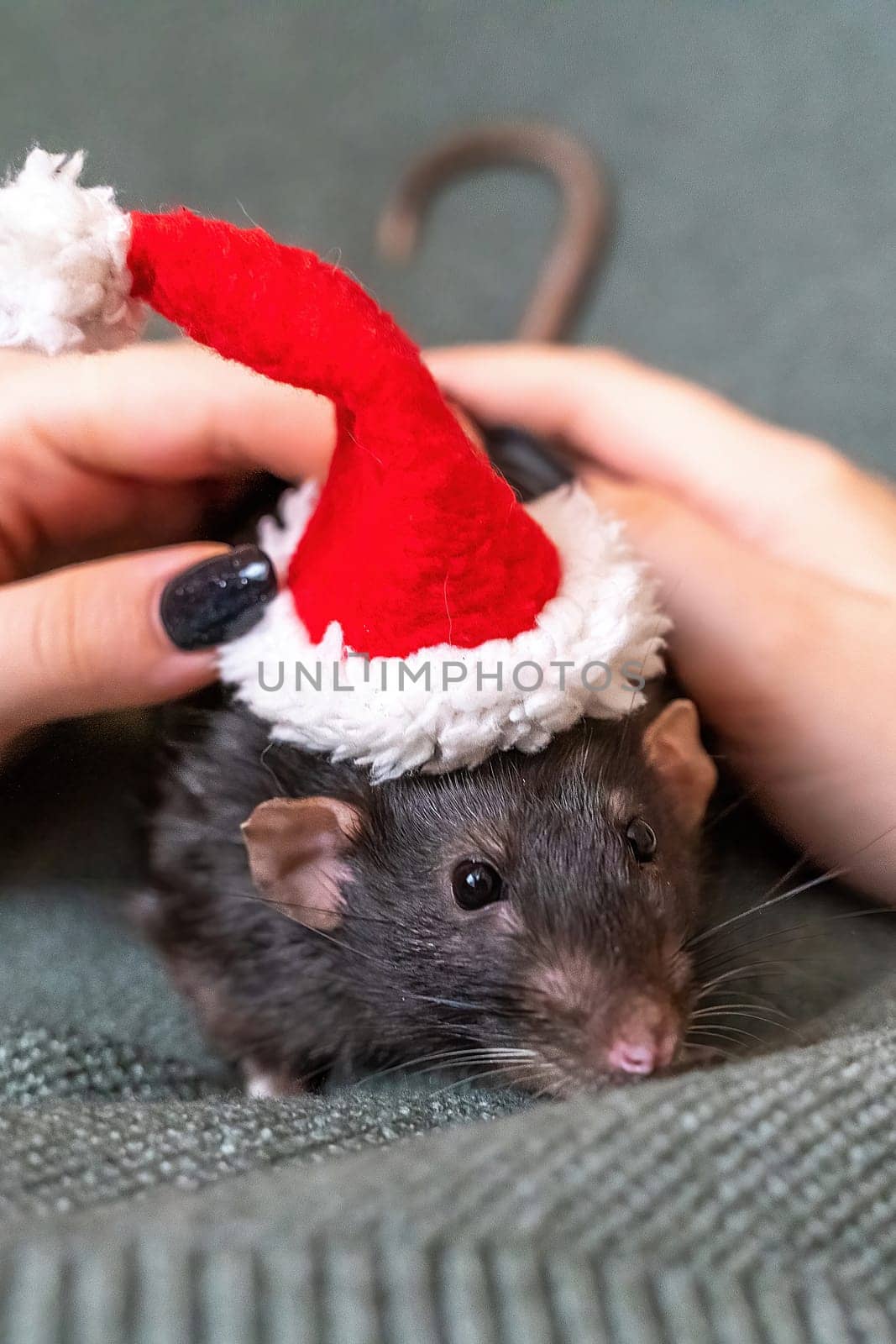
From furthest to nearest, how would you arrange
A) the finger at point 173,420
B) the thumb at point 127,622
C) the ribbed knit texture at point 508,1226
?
1. the finger at point 173,420
2. the thumb at point 127,622
3. the ribbed knit texture at point 508,1226

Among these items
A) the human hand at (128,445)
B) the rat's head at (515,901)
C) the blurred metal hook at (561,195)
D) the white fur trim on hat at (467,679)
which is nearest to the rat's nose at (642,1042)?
the rat's head at (515,901)

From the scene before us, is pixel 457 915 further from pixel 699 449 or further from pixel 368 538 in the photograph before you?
pixel 699 449

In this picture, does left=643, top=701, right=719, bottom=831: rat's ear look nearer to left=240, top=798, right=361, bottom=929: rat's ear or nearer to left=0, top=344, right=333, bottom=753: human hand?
left=240, top=798, right=361, bottom=929: rat's ear

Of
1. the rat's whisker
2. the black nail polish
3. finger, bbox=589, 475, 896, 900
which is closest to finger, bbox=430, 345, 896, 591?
finger, bbox=589, 475, 896, 900

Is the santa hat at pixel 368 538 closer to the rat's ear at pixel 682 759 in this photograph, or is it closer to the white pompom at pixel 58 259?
the white pompom at pixel 58 259

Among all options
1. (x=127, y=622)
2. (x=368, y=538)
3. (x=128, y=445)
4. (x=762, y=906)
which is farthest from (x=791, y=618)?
(x=128, y=445)

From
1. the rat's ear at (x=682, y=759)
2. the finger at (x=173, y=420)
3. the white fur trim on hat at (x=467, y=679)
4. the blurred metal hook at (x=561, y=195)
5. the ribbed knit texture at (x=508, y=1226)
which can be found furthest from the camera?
the blurred metal hook at (x=561, y=195)

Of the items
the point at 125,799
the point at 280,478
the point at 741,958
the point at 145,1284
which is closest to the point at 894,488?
the point at 741,958
